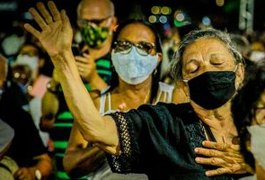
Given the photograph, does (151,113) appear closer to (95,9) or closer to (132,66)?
(132,66)

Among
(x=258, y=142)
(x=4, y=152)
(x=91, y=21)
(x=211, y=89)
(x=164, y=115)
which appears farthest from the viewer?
(x=91, y=21)

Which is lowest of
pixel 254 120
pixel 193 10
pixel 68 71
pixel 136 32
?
pixel 193 10

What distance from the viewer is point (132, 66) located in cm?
470

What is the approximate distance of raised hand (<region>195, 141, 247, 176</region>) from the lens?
11.4 feet

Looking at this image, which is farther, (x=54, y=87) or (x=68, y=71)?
(x=54, y=87)

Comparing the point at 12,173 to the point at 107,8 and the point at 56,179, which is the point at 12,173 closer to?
the point at 56,179

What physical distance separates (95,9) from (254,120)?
135 inches

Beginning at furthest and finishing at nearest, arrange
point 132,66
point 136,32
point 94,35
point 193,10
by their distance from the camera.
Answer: point 193,10, point 94,35, point 136,32, point 132,66

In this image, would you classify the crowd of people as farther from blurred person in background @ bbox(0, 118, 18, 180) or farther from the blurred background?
the blurred background

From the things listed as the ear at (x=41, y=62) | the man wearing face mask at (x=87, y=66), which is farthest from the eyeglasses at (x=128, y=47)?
the ear at (x=41, y=62)

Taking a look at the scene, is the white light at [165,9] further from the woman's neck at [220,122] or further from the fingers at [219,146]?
the fingers at [219,146]

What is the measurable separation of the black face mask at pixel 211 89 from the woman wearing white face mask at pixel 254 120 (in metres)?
0.31

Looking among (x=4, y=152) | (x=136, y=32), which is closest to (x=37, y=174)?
(x=4, y=152)

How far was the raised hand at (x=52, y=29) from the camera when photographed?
10.8 feet
